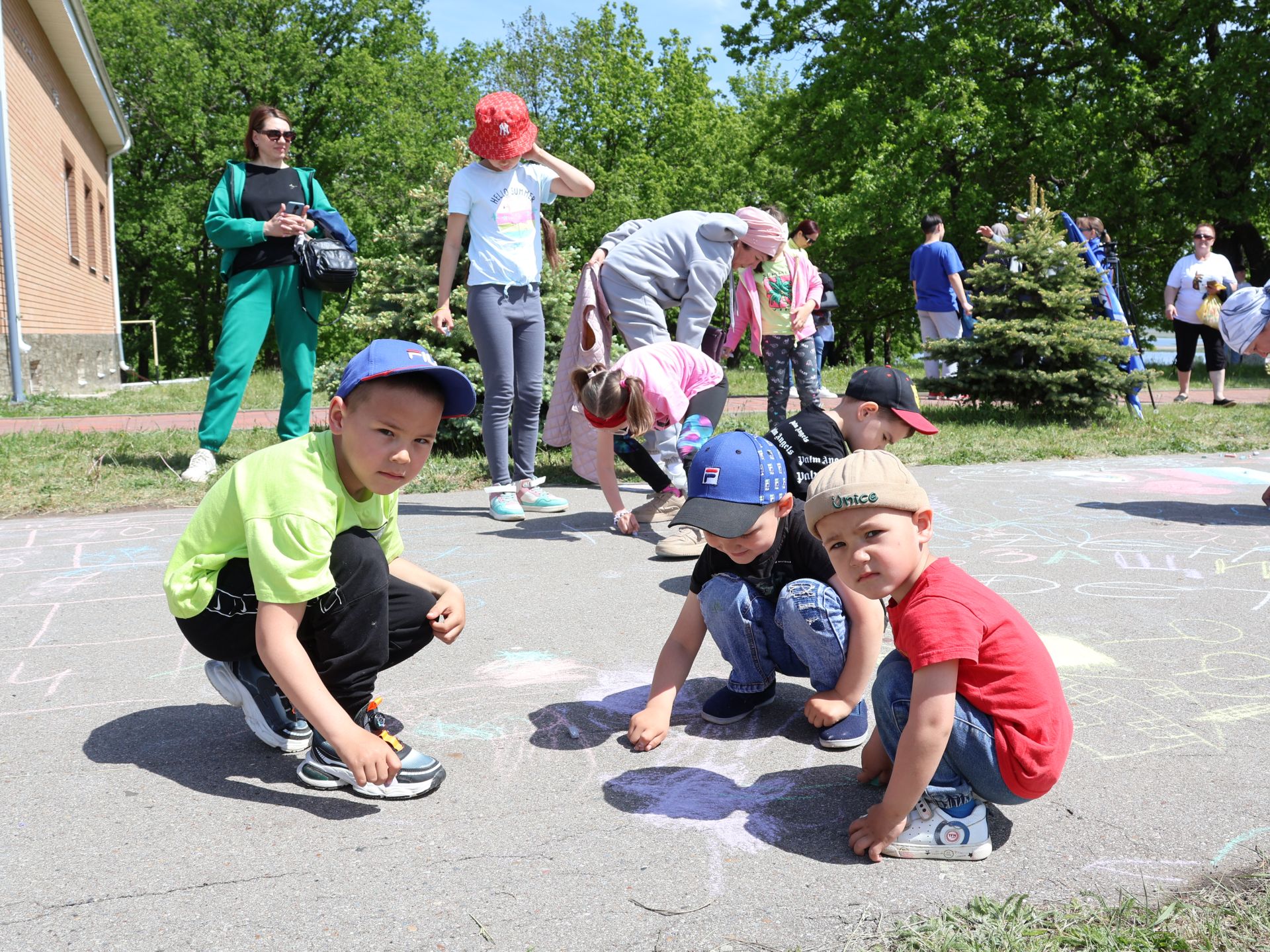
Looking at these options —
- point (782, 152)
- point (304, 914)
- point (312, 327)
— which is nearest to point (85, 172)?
point (782, 152)

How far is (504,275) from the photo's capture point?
5.25 m

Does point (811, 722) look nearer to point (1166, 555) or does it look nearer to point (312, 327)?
point (1166, 555)

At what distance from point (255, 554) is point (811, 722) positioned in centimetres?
134

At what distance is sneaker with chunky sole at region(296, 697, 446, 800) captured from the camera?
233 cm

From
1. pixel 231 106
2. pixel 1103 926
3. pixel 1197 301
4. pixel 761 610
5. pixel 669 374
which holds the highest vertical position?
pixel 231 106

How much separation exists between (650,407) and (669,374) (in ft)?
0.98

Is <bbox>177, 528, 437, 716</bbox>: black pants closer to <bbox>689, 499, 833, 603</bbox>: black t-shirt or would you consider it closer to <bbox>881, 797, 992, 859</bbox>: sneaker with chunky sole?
<bbox>689, 499, 833, 603</bbox>: black t-shirt

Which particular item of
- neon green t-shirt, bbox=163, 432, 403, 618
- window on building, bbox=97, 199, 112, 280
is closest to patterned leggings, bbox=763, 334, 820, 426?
neon green t-shirt, bbox=163, 432, 403, 618

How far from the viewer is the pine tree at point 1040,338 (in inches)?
332

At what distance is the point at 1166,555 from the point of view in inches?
177

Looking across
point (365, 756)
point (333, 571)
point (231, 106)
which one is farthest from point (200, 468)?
point (231, 106)

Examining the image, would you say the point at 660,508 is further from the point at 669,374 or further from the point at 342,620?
the point at 342,620

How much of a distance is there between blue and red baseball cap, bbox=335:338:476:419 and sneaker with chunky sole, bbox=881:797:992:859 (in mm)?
1188

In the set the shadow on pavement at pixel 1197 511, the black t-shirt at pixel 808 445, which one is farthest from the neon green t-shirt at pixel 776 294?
the black t-shirt at pixel 808 445
